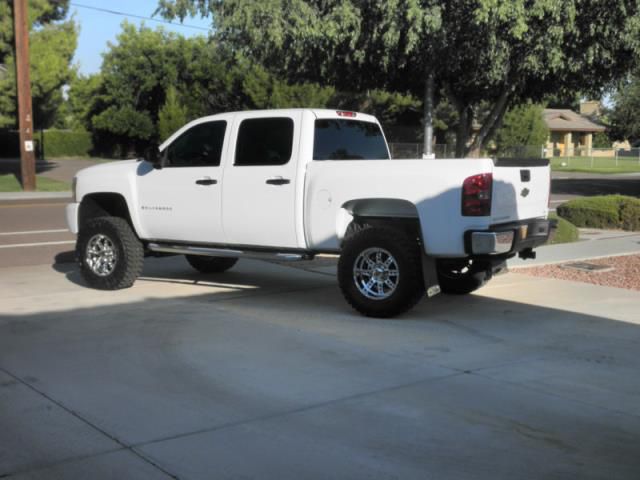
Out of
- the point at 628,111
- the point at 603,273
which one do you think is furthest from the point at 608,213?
the point at 628,111

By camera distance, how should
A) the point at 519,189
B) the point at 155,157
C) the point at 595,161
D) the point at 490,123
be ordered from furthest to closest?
the point at 595,161 < the point at 490,123 < the point at 155,157 < the point at 519,189

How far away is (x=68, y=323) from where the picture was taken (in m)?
8.34

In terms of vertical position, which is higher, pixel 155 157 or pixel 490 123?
pixel 490 123

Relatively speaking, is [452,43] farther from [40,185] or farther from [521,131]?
[521,131]

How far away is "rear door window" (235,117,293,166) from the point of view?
9242 millimetres

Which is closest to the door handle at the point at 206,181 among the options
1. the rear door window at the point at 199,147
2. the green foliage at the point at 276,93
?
the rear door window at the point at 199,147

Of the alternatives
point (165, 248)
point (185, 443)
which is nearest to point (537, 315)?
point (165, 248)

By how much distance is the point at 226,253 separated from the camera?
9562 millimetres

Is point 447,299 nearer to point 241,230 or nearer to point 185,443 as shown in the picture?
point 241,230

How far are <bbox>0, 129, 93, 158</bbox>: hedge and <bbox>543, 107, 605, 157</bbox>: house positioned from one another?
4149 centimetres

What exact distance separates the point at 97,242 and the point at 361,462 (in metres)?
6.41

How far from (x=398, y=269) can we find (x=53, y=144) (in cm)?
5248

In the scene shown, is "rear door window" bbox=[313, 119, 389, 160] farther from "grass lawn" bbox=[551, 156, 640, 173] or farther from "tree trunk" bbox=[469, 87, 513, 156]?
"grass lawn" bbox=[551, 156, 640, 173]

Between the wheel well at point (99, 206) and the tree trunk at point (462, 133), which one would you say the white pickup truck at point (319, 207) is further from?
the tree trunk at point (462, 133)
